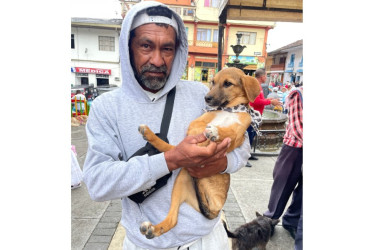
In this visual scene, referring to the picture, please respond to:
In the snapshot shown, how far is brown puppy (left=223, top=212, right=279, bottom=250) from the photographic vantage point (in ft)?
9.94

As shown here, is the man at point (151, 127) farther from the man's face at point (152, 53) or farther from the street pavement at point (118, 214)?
the street pavement at point (118, 214)

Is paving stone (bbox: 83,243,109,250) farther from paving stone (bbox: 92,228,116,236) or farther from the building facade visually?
the building facade

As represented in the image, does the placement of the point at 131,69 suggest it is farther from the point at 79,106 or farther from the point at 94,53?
the point at 94,53

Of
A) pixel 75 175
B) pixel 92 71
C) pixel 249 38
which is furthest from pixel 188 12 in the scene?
pixel 75 175

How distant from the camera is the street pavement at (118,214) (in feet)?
11.8

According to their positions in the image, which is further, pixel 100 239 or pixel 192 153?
pixel 100 239

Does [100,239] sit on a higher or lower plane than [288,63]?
lower

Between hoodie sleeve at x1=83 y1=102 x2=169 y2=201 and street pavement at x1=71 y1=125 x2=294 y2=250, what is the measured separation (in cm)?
257

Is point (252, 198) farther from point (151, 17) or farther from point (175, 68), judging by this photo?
point (151, 17)

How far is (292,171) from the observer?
134 inches

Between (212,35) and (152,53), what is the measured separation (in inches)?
1324

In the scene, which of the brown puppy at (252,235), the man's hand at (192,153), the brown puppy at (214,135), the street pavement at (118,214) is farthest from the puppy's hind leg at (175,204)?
the street pavement at (118,214)

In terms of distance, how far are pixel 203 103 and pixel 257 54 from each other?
109ft

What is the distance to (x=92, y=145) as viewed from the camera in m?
1.41
